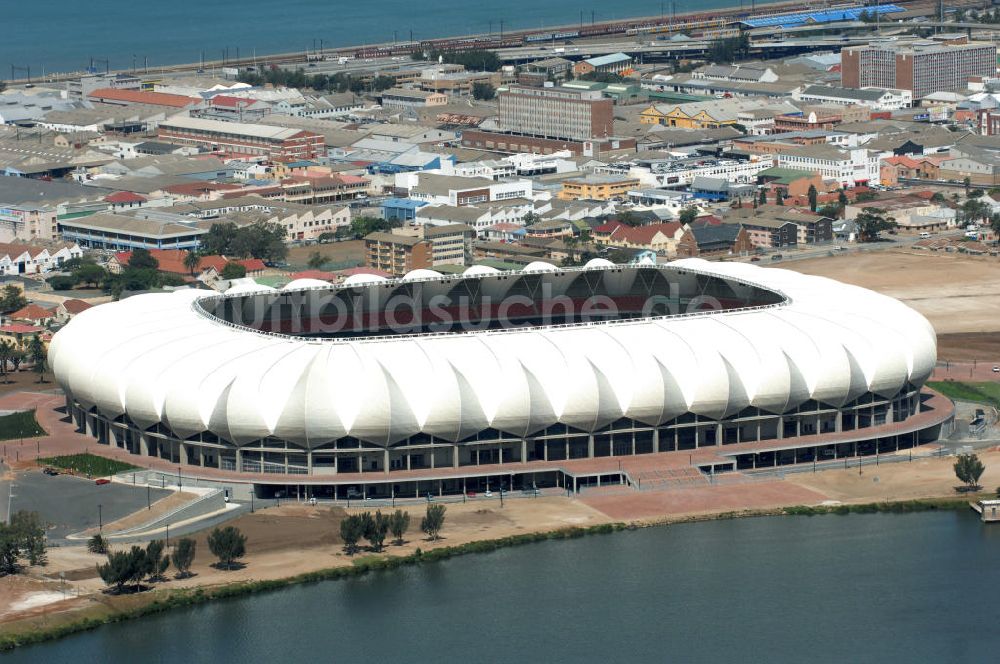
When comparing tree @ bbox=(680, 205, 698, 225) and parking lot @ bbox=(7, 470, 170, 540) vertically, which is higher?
tree @ bbox=(680, 205, 698, 225)

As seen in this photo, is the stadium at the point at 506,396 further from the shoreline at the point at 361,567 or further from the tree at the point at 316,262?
the tree at the point at 316,262

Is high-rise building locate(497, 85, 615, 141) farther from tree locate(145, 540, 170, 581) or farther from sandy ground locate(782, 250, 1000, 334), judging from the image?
tree locate(145, 540, 170, 581)

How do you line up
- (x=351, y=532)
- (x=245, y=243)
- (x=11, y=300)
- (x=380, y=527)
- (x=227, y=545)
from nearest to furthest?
(x=227, y=545), (x=351, y=532), (x=380, y=527), (x=11, y=300), (x=245, y=243)

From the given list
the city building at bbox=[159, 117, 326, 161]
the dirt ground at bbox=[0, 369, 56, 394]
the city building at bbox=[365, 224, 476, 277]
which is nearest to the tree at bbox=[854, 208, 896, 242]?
the city building at bbox=[365, 224, 476, 277]

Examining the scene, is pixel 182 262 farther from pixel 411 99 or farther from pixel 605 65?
pixel 605 65

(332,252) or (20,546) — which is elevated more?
(332,252)

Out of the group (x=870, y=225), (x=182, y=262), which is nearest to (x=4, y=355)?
(x=182, y=262)
